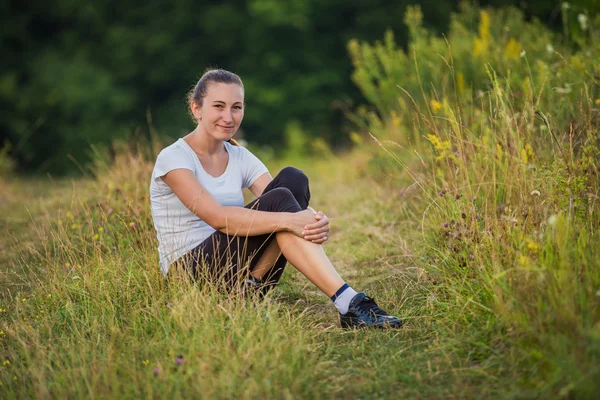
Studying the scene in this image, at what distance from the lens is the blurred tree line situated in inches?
599

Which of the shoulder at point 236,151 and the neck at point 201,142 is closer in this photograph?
the neck at point 201,142

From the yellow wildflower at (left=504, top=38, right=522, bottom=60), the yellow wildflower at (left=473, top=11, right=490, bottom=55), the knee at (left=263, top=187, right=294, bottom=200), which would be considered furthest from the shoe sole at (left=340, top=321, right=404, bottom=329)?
the yellow wildflower at (left=473, top=11, right=490, bottom=55)

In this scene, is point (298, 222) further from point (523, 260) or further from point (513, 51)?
point (513, 51)

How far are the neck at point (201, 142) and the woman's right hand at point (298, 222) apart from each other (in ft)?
2.24

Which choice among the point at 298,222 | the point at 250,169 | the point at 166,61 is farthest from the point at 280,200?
the point at 166,61

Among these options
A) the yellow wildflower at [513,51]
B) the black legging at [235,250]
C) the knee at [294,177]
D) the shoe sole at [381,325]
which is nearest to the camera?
the shoe sole at [381,325]

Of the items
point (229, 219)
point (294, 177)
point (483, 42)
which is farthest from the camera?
point (483, 42)

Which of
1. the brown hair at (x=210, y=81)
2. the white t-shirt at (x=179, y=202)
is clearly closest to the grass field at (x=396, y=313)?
the white t-shirt at (x=179, y=202)

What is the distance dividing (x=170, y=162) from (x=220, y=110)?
39cm

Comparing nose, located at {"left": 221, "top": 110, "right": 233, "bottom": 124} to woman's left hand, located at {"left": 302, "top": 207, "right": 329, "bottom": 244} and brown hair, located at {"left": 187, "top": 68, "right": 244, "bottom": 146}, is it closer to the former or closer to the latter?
brown hair, located at {"left": 187, "top": 68, "right": 244, "bottom": 146}

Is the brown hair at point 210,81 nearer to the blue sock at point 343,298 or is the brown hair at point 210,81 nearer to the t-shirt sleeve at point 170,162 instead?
the t-shirt sleeve at point 170,162

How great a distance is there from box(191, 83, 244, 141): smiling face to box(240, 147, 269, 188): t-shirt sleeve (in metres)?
0.24

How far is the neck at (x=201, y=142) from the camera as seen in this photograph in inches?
125

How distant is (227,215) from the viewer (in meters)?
2.88
